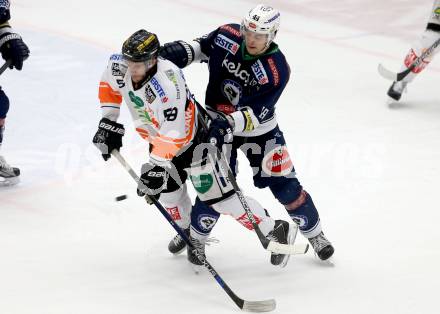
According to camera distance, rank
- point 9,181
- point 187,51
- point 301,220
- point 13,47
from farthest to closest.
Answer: point 9,181 < point 13,47 < point 301,220 < point 187,51

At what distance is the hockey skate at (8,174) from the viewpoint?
4.99 m

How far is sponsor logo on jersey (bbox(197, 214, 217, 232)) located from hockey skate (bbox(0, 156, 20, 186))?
158 cm

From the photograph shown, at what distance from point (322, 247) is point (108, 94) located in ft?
4.69

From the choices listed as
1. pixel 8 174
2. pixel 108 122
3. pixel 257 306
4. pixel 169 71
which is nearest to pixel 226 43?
pixel 169 71

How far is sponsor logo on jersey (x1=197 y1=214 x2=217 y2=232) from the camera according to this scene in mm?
4066

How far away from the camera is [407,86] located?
7250 mm

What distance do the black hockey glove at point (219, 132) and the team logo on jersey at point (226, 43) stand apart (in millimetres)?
395

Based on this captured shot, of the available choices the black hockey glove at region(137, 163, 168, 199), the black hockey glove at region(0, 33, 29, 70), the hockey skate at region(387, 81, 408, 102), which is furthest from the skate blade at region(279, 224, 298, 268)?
the hockey skate at region(387, 81, 408, 102)

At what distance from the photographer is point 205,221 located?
4.08m

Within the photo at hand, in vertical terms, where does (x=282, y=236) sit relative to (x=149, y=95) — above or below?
below

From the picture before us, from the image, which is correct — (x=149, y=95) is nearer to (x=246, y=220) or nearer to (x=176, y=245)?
(x=246, y=220)

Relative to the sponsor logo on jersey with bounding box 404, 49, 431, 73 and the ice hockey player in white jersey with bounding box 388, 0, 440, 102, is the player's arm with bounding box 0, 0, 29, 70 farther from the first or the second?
the sponsor logo on jersey with bounding box 404, 49, 431, 73

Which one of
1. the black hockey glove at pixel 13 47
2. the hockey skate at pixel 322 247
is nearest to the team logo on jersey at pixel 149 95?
the hockey skate at pixel 322 247

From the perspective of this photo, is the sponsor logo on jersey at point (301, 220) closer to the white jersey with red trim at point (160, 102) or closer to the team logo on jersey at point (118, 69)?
the white jersey with red trim at point (160, 102)
